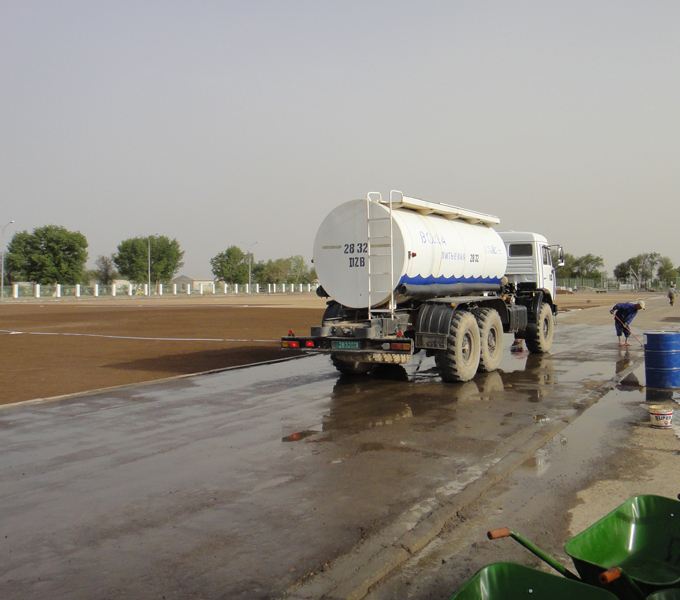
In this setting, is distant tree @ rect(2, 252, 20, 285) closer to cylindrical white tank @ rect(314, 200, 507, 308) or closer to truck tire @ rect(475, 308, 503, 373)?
cylindrical white tank @ rect(314, 200, 507, 308)

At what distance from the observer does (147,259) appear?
369 feet

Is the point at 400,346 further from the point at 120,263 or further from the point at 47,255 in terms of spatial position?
the point at 120,263

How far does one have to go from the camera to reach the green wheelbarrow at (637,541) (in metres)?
3.34

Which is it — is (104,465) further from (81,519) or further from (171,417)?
(171,417)

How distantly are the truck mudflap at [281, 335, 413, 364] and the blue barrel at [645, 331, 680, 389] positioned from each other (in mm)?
4320

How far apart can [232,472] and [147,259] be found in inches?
4408

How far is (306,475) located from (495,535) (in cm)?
322

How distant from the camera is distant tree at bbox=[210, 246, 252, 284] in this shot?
129 meters

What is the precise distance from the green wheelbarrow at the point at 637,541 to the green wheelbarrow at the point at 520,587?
0.93 ft

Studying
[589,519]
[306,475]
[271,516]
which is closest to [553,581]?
[589,519]

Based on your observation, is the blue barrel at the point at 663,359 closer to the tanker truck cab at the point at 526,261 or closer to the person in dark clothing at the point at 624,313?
the person in dark clothing at the point at 624,313

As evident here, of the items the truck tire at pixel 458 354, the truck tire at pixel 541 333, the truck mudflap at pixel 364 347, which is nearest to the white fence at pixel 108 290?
the truck tire at pixel 541 333

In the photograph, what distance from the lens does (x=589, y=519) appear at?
496 cm

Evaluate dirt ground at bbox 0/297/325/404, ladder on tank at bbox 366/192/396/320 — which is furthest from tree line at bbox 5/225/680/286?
ladder on tank at bbox 366/192/396/320
